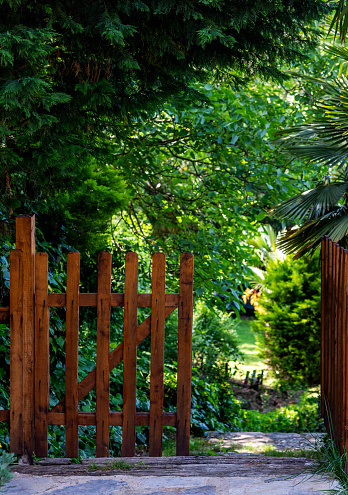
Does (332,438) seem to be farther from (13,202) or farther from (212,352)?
(212,352)

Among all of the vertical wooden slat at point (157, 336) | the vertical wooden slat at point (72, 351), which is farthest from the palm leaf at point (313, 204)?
the vertical wooden slat at point (72, 351)

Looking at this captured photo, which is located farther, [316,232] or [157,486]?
[316,232]

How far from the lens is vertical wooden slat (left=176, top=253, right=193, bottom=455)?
327cm

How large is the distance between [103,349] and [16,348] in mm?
552

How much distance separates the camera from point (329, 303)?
3586 millimetres

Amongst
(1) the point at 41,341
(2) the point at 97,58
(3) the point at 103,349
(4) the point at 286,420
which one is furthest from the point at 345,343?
(4) the point at 286,420

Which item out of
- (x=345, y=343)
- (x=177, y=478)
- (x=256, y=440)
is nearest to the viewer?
(x=177, y=478)

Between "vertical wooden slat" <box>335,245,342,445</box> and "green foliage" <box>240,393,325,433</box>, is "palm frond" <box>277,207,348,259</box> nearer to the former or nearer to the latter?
"vertical wooden slat" <box>335,245,342,445</box>

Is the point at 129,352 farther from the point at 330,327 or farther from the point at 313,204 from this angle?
the point at 313,204

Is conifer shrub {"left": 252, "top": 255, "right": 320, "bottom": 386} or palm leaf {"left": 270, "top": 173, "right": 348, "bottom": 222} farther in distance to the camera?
conifer shrub {"left": 252, "top": 255, "right": 320, "bottom": 386}

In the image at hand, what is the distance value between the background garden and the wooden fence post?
428 millimetres

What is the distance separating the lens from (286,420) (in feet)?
23.2

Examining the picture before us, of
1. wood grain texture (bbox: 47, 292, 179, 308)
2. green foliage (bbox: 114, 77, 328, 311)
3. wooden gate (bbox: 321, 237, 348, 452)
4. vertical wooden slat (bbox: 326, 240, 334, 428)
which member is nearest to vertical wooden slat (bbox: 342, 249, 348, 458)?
wooden gate (bbox: 321, 237, 348, 452)

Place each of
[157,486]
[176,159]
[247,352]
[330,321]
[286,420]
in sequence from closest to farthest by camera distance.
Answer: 1. [157,486]
2. [330,321]
3. [176,159]
4. [286,420]
5. [247,352]
